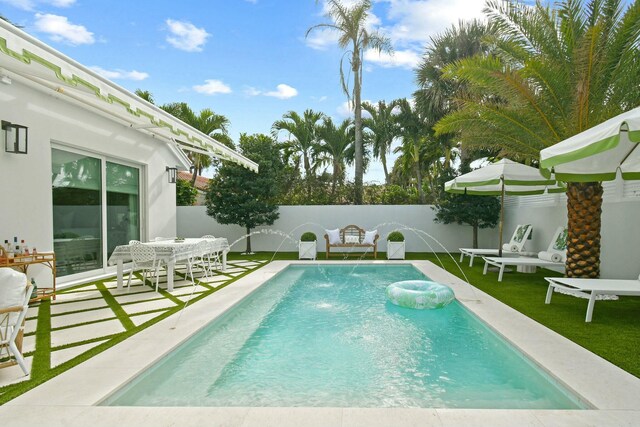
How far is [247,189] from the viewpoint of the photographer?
43.7 feet

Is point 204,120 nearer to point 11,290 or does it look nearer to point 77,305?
point 77,305

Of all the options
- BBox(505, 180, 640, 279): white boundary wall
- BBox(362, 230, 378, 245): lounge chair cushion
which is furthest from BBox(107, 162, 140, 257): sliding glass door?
BBox(505, 180, 640, 279): white boundary wall

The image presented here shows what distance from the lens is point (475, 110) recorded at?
25.0 feet

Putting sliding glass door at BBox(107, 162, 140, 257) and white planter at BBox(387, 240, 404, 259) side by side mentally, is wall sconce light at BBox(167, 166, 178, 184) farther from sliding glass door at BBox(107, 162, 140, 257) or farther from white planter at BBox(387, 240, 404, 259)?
white planter at BBox(387, 240, 404, 259)

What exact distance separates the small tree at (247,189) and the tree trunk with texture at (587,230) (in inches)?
362

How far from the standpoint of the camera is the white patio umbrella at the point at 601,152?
3.64 metres

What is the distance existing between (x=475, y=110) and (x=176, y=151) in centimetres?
855

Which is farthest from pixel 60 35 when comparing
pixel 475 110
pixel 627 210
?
pixel 627 210

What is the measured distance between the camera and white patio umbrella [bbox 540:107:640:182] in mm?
3641

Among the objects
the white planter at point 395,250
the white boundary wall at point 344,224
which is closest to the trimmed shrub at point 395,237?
the white planter at point 395,250

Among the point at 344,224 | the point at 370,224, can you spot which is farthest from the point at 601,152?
the point at 344,224

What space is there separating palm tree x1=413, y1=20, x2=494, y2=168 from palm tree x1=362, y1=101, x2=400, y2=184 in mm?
2474

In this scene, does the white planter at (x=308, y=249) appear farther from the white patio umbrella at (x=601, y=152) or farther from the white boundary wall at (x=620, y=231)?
the white patio umbrella at (x=601, y=152)

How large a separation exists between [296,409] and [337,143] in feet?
55.3
